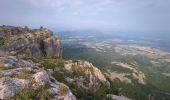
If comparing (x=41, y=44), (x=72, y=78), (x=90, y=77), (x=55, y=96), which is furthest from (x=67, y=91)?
(x=41, y=44)

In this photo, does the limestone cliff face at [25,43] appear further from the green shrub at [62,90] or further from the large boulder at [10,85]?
the green shrub at [62,90]

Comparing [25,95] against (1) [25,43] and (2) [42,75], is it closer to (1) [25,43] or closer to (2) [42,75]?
(2) [42,75]

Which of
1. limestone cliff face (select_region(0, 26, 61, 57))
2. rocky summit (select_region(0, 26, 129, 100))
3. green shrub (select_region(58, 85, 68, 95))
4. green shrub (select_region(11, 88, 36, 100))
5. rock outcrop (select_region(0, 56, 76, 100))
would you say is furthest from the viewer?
limestone cliff face (select_region(0, 26, 61, 57))

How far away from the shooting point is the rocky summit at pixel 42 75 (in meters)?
35.3

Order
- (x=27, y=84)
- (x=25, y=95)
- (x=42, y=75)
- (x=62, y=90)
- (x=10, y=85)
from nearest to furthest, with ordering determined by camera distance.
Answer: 1. (x=25, y=95)
2. (x=10, y=85)
3. (x=27, y=84)
4. (x=62, y=90)
5. (x=42, y=75)

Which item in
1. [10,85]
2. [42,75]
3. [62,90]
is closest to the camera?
[10,85]

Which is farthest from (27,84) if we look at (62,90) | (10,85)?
(62,90)

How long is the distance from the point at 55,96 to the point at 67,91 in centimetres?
280

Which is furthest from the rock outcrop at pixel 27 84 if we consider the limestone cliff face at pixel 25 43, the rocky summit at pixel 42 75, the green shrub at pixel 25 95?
the limestone cliff face at pixel 25 43

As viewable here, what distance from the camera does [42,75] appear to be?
38.5 metres

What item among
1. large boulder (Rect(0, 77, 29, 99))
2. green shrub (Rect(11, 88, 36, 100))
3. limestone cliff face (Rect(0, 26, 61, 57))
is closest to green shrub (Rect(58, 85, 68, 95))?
green shrub (Rect(11, 88, 36, 100))

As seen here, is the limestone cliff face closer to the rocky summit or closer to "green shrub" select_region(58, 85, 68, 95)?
the rocky summit

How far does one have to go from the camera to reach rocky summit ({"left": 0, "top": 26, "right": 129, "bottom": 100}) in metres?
35.3

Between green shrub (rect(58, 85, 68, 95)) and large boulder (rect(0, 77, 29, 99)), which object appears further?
green shrub (rect(58, 85, 68, 95))
